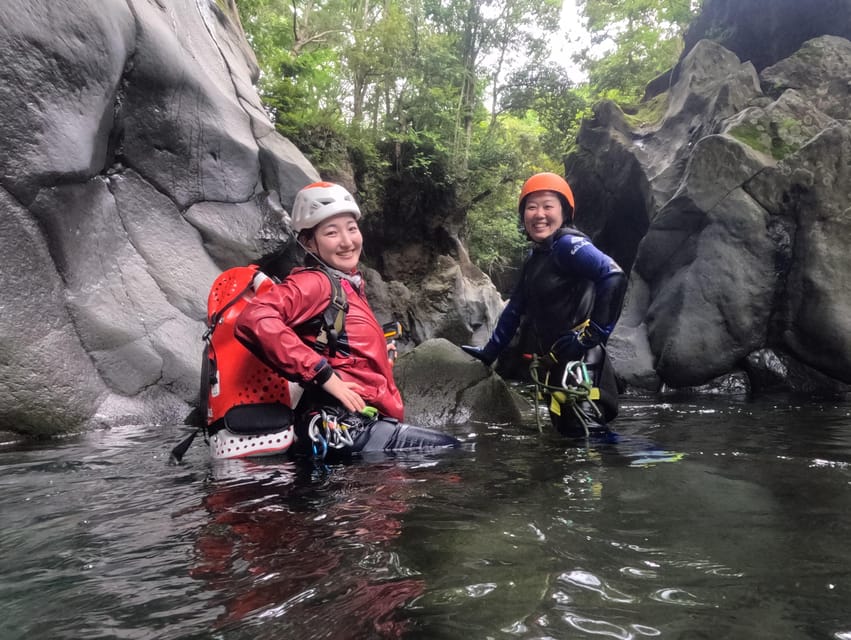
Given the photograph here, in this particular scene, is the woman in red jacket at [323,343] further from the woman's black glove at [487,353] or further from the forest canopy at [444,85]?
the forest canopy at [444,85]

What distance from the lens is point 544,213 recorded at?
4.84 metres

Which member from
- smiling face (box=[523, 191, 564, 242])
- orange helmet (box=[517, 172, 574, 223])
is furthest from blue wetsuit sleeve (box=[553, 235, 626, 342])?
orange helmet (box=[517, 172, 574, 223])

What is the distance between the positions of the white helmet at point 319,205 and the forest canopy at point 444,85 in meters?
9.35

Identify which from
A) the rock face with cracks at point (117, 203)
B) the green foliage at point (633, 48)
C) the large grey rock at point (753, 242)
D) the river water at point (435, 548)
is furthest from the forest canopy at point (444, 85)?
the river water at point (435, 548)

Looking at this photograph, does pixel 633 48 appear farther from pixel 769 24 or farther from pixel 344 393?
pixel 344 393

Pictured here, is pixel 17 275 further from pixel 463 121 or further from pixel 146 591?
pixel 463 121

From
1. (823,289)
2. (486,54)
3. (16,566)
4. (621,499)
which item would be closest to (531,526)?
(621,499)

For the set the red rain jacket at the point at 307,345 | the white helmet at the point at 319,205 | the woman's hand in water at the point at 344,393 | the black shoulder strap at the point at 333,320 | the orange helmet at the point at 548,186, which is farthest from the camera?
the orange helmet at the point at 548,186

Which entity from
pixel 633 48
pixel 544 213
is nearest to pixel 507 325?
pixel 544 213

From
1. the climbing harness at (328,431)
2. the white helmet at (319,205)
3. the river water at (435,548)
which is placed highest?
the white helmet at (319,205)

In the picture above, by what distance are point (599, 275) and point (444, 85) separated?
50.8 ft

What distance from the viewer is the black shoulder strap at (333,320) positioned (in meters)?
3.39

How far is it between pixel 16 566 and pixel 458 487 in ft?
6.02

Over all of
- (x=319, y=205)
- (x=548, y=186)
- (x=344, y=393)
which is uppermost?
(x=548, y=186)
